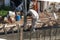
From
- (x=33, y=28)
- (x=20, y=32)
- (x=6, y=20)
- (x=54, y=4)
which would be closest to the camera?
(x=20, y=32)

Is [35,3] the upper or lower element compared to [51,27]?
upper

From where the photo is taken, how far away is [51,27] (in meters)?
8.62

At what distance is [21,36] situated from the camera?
24.7 feet

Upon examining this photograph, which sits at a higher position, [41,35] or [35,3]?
[35,3]

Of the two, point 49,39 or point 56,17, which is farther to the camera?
point 56,17

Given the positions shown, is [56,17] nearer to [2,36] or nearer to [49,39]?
[49,39]

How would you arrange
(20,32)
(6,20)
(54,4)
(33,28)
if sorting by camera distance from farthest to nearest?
(54,4)
(6,20)
(33,28)
(20,32)

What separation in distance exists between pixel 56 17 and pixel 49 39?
4.74 ft

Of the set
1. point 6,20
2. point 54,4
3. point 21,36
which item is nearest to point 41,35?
point 21,36

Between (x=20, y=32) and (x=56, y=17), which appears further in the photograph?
(x=56, y=17)

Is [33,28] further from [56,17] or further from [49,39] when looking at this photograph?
[56,17]

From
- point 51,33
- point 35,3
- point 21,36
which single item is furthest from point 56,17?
point 21,36

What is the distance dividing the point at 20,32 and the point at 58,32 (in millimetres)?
1485

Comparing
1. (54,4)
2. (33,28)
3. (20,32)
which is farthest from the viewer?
(54,4)
